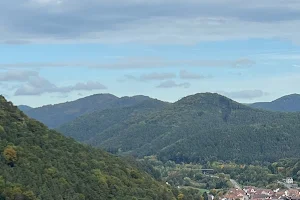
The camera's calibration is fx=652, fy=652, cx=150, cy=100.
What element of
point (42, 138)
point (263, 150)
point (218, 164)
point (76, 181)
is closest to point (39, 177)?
point (76, 181)

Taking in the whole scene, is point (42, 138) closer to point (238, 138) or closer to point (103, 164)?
point (103, 164)

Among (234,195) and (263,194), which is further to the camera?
(263,194)

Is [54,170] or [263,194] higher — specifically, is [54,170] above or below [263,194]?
above

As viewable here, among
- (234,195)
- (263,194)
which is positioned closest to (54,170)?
(234,195)

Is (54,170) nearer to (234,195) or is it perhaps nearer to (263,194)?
(234,195)

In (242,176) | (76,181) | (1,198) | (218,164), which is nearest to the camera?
(1,198)

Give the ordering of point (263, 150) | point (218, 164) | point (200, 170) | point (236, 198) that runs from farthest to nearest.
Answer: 1. point (263, 150)
2. point (218, 164)
3. point (200, 170)
4. point (236, 198)

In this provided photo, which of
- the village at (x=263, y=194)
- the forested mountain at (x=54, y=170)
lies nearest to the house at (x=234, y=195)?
the village at (x=263, y=194)

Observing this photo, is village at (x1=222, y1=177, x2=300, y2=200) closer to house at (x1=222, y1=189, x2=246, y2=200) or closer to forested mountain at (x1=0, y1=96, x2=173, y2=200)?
house at (x1=222, y1=189, x2=246, y2=200)
